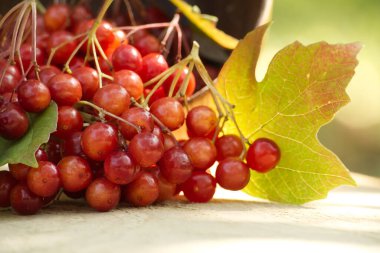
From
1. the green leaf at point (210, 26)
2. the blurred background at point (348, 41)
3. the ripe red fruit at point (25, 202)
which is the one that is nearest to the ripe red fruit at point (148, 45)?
the green leaf at point (210, 26)

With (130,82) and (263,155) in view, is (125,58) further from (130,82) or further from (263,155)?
(263,155)

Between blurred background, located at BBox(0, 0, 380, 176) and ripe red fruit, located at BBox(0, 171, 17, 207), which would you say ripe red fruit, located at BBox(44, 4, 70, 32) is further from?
blurred background, located at BBox(0, 0, 380, 176)

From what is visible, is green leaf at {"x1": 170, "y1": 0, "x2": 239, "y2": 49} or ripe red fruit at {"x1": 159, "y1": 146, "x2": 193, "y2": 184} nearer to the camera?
ripe red fruit at {"x1": 159, "y1": 146, "x2": 193, "y2": 184}

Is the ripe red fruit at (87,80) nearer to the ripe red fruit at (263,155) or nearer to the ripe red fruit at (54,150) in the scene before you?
the ripe red fruit at (54,150)

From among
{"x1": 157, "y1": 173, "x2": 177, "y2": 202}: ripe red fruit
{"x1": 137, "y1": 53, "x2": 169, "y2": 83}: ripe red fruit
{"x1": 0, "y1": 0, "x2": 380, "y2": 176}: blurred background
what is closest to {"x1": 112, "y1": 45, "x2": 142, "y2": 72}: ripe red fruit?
{"x1": 137, "y1": 53, "x2": 169, "y2": 83}: ripe red fruit

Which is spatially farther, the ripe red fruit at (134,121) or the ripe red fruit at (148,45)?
the ripe red fruit at (148,45)

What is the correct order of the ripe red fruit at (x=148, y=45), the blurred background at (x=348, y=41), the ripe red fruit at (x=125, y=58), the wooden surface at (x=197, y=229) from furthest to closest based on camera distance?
the blurred background at (x=348, y=41) → the ripe red fruit at (x=148, y=45) → the ripe red fruit at (x=125, y=58) → the wooden surface at (x=197, y=229)

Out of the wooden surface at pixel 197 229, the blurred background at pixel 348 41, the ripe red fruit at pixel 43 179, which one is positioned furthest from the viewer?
the blurred background at pixel 348 41

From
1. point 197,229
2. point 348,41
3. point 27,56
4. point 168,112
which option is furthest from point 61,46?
point 348,41
